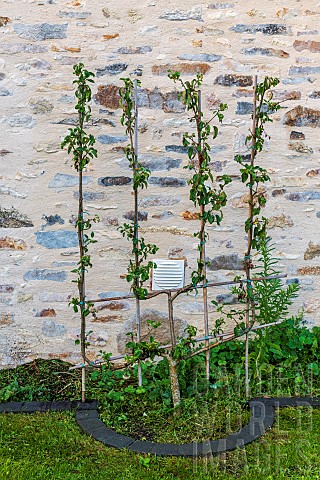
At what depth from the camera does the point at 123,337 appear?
427 cm

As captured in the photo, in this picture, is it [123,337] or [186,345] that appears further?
[123,337]

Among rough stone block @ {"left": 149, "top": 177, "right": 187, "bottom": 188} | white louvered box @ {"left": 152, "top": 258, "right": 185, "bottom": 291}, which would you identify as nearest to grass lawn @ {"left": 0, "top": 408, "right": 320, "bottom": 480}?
white louvered box @ {"left": 152, "top": 258, "right": 185, "bottom": 291}

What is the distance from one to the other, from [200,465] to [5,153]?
7.70ft

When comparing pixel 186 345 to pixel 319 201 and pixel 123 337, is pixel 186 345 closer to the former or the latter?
pixel 123 337

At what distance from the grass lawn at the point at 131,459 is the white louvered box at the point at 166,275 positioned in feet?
3.66

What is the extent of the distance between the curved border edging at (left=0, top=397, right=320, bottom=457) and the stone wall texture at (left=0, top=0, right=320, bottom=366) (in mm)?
583

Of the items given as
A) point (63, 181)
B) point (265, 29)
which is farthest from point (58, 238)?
point (265, 29)

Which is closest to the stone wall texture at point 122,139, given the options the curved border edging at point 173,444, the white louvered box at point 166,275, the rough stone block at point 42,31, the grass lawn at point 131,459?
the rough stone block at point 42,31

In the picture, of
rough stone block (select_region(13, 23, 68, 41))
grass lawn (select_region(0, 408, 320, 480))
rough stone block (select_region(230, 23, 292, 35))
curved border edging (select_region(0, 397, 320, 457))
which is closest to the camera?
grass lawn (select_region(0, 408, 320, 480))

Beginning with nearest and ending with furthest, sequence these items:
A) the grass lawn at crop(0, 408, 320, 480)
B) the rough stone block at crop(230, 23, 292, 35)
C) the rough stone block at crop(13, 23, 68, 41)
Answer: the grass lawn at crop(0, 408, 320, 480) → the rough stone block at crop(13, 23, 68, 41) → the rough stone block at crop(230, 23, 292, 35)

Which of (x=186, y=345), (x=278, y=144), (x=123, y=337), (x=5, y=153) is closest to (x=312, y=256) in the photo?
(x=278, y=144)

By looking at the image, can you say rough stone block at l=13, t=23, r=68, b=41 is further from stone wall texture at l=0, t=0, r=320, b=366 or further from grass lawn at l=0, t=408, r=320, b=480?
grass lawn at l=0, t=408, r=320, b=480

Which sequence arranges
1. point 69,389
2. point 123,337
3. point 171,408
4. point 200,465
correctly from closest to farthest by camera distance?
1. point 200,465
2. point 171,408
3. point 69,389
4. point 123,337

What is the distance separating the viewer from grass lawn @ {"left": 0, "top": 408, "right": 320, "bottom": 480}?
9.98 ft
